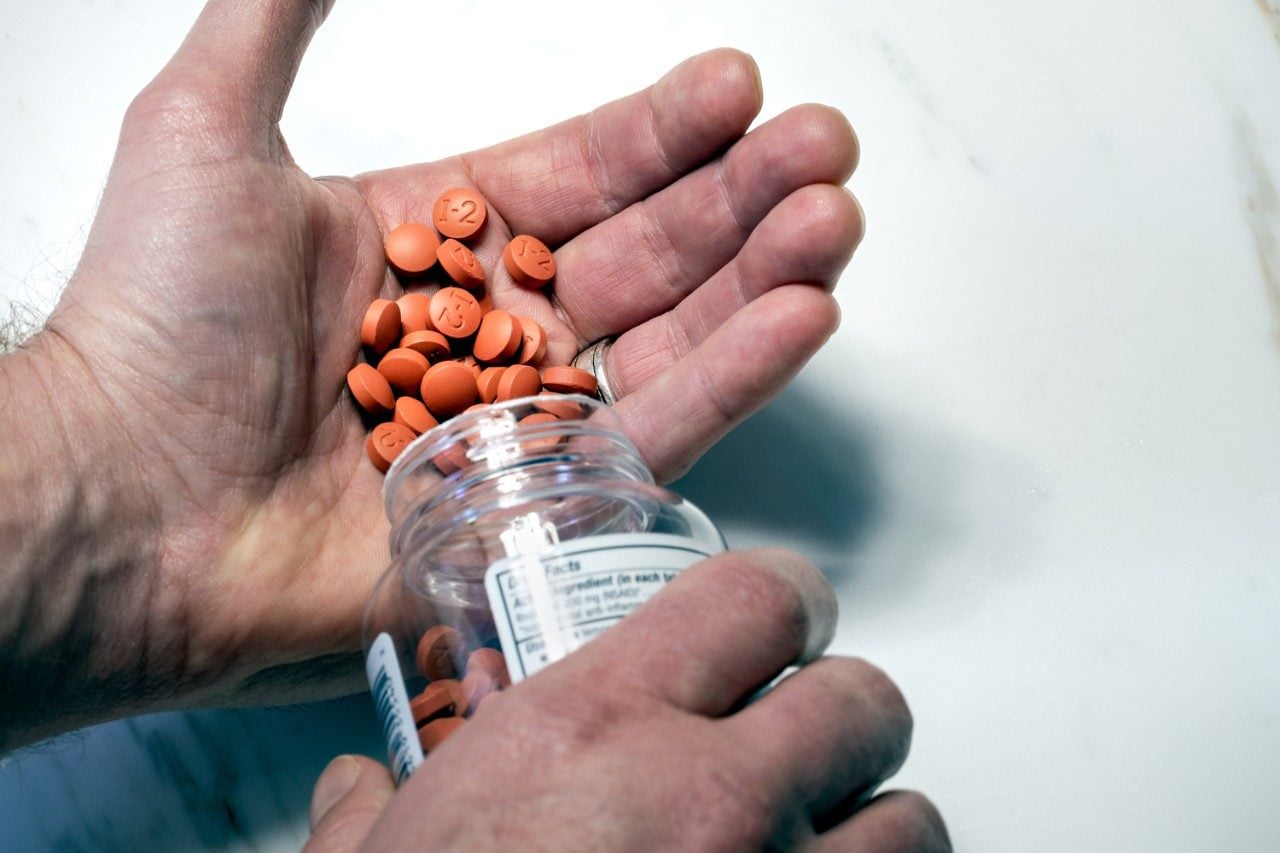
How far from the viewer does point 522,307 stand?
2.17 meters

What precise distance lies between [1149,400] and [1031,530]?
0.39 m

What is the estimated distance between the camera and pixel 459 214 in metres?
2.13

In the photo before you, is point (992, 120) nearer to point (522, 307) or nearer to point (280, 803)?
point (522, 307)

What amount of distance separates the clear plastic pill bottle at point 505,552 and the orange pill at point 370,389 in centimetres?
48

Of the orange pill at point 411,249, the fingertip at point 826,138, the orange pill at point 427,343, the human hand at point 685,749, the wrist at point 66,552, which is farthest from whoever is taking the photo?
the orange pill at point 411,249

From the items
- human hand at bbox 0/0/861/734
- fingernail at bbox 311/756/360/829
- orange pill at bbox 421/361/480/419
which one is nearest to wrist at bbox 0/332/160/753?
human hand at bbox 0/0/861/734

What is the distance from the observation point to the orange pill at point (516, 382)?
1.86 metres

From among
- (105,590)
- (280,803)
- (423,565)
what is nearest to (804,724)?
(423,565)

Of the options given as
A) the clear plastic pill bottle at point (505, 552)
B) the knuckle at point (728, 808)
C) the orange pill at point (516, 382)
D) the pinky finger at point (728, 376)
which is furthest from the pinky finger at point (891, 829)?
the orange pill at point (516, 382)

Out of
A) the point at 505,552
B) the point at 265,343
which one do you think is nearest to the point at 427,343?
the point at 265,343

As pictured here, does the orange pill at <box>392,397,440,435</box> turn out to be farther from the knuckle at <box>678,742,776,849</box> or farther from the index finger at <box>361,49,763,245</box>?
the knuckle at <box>678,742,776,849</box>

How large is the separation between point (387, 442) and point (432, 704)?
75 cm

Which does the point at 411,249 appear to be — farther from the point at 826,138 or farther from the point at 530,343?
the point at 826,138

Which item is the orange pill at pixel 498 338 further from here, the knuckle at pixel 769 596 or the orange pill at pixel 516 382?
the knuckle at pixel 769 596
